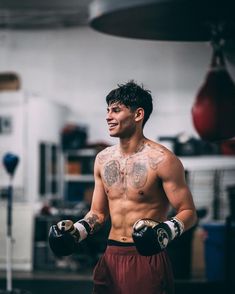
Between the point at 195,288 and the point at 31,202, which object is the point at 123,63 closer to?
the point at 31,202

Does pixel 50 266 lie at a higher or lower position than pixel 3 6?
lower

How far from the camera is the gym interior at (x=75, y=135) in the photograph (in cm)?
766

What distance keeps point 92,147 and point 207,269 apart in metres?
2.81

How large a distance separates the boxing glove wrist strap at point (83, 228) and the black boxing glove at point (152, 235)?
1.33ft

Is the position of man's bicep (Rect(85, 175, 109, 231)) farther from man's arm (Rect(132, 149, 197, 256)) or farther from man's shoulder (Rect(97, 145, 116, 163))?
man's arm (Rect(132, 149, 197, 256))

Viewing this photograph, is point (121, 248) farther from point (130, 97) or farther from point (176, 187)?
point (130, 97)

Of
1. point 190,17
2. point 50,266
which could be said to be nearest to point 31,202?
point 50,266

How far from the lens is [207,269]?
24.2ft

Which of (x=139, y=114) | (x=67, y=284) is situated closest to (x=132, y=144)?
(x=139, y=114)

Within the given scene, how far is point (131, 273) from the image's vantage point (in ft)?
11.1

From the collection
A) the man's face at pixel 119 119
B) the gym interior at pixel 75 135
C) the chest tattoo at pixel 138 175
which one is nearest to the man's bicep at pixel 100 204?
the chest tattoo at pixel 138 175

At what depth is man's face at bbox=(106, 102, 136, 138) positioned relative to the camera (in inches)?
134

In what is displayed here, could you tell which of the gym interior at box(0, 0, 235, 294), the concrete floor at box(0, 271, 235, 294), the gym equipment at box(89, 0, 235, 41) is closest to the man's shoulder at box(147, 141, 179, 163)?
the gym equipment at box(89, 0, 235, 41)

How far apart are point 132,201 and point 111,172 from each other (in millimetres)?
208
